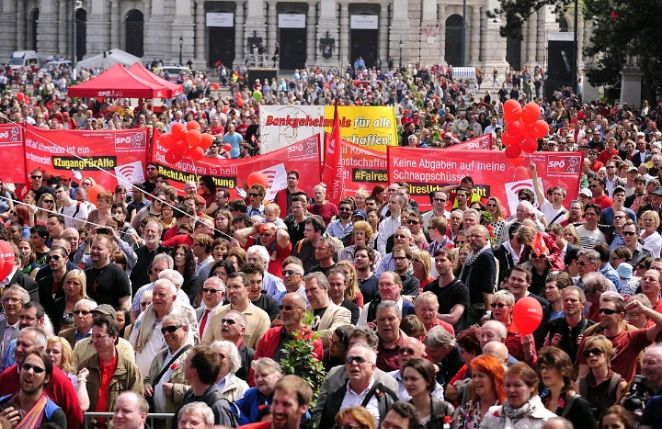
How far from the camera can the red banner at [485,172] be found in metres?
19.6

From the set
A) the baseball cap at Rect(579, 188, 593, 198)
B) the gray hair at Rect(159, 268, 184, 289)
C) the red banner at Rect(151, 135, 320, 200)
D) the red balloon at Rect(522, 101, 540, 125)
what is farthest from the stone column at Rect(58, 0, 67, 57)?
the gray hair at Rect(159, 268, 184, 289)

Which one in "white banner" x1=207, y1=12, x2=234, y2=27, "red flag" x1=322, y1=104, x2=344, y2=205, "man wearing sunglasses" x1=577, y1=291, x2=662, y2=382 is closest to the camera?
"man wearing sunglasses" x1=577, y1=291, x2=662, y2=382

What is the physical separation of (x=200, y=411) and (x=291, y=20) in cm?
7134

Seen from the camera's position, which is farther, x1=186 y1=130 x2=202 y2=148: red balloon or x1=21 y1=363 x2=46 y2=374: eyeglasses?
x1=186 y1=130 x2=202 y2=148: red balloon

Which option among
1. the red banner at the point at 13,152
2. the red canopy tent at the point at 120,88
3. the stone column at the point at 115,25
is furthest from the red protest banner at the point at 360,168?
the stone column at the point at 115,25

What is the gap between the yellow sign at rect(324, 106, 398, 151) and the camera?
2392 cm

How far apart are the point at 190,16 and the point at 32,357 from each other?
231 feet

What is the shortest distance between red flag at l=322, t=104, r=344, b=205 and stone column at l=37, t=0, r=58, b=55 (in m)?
62.0

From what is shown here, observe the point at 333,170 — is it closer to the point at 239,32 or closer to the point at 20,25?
the point at 239,32

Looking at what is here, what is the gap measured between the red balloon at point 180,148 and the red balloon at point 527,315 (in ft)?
33.6

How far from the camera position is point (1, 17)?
8431 centimetres

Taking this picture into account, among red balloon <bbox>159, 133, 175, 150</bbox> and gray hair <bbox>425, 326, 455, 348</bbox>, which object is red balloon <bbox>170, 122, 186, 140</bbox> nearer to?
red balloon <bbox>159, 133, 175, 150</bbox>

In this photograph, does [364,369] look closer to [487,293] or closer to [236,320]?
[236,320]

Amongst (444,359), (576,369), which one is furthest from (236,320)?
(576,369)
